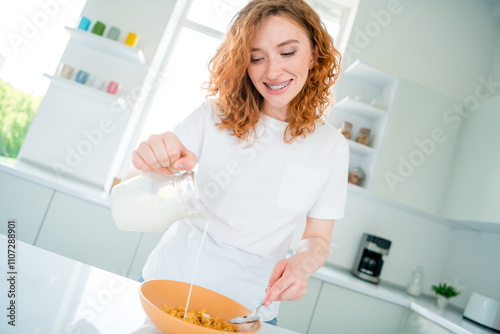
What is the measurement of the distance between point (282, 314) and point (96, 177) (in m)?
1.65

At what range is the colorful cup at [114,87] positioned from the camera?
2.47 m

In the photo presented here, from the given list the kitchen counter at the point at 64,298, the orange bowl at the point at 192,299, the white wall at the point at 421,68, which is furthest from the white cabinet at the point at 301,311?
the orange bowl at the point at 192,299

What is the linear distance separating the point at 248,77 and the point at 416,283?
210cm

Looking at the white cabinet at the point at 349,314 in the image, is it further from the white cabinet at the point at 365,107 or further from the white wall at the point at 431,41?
the white wall at the point at 431,41

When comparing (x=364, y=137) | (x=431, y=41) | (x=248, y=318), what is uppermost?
(x=431, y=41)

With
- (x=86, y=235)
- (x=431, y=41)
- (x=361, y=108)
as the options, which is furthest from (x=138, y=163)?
(x=431, y=41)

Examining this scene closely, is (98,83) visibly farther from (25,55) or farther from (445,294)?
(445,294)

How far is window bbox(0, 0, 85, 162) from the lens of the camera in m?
2.51

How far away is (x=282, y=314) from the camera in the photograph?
206 centimetres

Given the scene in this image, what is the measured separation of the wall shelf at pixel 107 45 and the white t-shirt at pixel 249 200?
60.4 inches

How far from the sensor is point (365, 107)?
252 cm

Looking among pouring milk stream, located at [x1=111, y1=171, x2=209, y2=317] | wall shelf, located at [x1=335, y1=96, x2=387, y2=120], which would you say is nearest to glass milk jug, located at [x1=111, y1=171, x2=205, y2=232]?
pouring milk stream, located at [x1=111, y1=171, x2=209, y2=317]

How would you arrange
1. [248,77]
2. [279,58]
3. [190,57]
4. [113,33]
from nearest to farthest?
[279,58], [248,77], [113,33], [190,57]

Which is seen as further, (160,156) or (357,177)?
(357,177)
